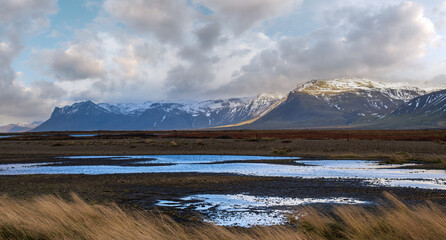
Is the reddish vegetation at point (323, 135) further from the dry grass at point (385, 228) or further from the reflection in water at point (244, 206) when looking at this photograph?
the dry grass at point (385, 228)

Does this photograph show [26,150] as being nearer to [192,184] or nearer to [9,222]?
[192,184]

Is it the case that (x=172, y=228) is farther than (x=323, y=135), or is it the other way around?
(x=323, y=135)

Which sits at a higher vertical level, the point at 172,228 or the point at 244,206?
the point at 172,228

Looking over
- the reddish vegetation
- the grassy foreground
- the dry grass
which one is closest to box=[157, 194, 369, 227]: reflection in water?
the grassy foreground

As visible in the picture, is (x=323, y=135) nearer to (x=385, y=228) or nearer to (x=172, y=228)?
(x=385, y=228)

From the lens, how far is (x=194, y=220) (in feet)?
38.3

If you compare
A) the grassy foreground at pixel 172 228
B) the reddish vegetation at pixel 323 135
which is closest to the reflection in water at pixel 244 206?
the grassy foreground at pixel 172 228

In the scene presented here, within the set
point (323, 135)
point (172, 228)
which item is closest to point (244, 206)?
point (172, 228)

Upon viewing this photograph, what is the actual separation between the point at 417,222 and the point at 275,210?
17.2 feet

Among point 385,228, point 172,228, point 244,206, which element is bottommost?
point 244,206

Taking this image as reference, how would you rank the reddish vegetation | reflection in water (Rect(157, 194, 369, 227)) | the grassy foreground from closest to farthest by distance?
1. the grassy foreground
2. reflection in water (Rect(157, 194, 369, 227))
3. the reddish vegetation

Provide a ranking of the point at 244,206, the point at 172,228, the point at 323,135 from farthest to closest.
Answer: the point at 323,135
the point at 244,206
the point at 172,228

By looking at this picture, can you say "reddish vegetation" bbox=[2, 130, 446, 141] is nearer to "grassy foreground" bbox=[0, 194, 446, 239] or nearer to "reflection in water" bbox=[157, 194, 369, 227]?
"reflection in water" bbox=[157, 194, 369, 227]

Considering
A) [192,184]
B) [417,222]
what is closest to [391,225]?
[417,222]
